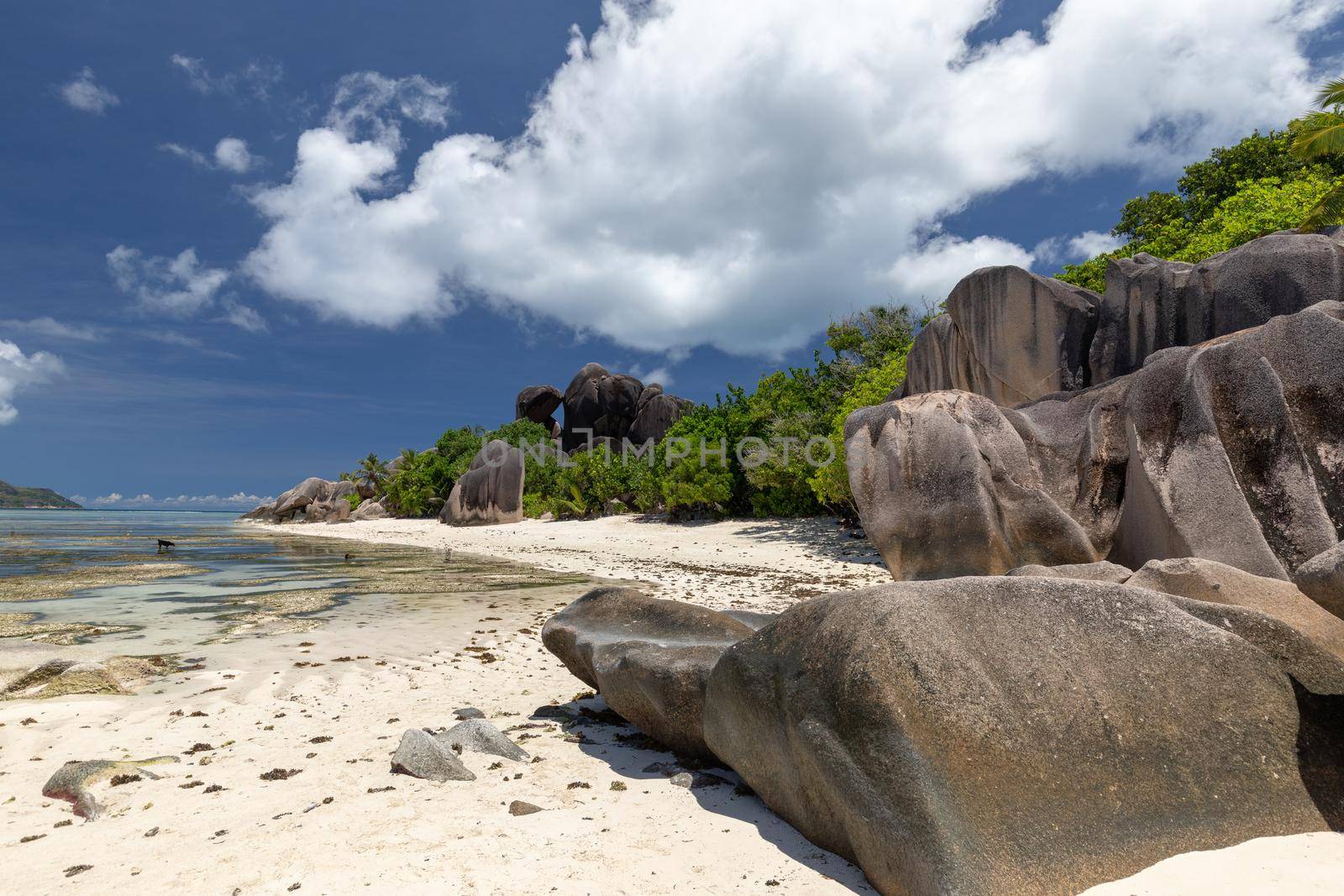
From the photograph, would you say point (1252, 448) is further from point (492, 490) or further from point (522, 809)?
point (492, 490)

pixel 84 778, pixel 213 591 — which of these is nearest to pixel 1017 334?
pixel 84 778

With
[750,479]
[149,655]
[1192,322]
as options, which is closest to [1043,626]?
[149,655]

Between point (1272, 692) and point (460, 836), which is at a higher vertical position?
point (1272, 692)

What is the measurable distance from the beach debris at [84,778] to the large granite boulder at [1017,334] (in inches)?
585

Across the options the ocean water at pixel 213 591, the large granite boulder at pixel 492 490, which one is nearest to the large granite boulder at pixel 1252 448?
the ocean water at pixel 213 591

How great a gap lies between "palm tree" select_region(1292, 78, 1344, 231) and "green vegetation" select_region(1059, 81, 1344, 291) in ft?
0.06

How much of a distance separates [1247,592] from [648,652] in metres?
3.60

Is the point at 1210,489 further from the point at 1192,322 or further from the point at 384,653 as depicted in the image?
the point at 384,653

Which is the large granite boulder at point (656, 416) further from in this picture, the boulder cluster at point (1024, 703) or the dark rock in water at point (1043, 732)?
the dark rock in water at point (1043, 732)

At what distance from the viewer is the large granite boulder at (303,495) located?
5831 centimetres

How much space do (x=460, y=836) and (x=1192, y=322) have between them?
1321 centimetres

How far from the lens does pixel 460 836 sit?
3383mm

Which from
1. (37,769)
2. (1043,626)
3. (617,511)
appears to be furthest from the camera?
(617,511)

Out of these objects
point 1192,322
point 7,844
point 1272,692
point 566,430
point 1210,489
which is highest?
point 566,430
